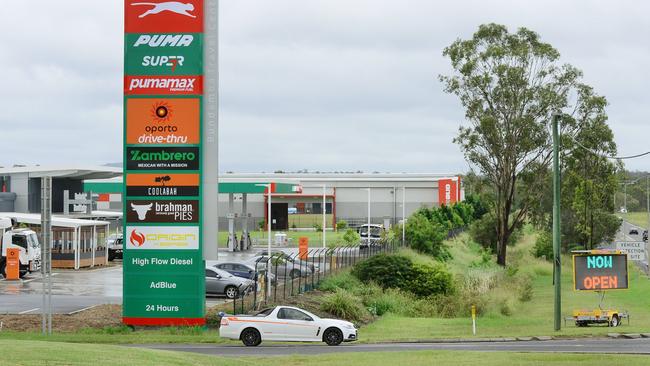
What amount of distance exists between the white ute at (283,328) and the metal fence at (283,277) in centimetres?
466

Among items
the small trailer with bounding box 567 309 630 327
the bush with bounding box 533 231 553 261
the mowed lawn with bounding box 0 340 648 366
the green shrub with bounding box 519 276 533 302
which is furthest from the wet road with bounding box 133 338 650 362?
the bush with bounding box 533 231 553 261

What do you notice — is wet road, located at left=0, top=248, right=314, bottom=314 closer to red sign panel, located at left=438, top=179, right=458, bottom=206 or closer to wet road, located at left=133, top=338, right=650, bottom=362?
wet road, located at left=133, top=338, right=650, bottom=362

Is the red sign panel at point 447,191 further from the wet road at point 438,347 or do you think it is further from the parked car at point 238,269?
the wet road at point 438,347

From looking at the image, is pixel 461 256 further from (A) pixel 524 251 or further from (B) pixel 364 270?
(B) pixel 364 270

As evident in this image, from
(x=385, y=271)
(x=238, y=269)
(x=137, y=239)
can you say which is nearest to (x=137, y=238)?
(x=137, y=239)

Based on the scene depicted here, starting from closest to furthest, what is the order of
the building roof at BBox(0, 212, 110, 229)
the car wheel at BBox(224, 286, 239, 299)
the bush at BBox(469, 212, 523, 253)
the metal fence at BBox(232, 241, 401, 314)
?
the metal fence at BBox(232, 241, 401, 314) → the car wheel at BBox(224, 286, 239, 299) → the building roof at BBox(0, 212, 110, 229) → the bush at BBox(469, 212, 523, 253)

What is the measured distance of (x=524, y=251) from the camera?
92938 mm

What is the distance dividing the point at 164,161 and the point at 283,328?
24.3 feet

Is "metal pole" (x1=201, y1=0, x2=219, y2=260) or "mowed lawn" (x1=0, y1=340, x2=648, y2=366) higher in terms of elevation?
"metal pole" (x1=201, y1=0, x2=219, y2=260)

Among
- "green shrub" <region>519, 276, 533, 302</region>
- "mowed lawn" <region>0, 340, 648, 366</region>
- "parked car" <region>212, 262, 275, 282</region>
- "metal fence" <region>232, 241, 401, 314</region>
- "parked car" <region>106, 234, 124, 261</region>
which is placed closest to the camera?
"mowed lawn" <region>0, 340, 648, 366</region>

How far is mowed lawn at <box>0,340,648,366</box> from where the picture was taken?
17.3 meters

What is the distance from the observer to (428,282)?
49.4 m

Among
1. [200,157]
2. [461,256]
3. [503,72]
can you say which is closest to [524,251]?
[461,256]

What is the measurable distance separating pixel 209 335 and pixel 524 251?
65.9 m
